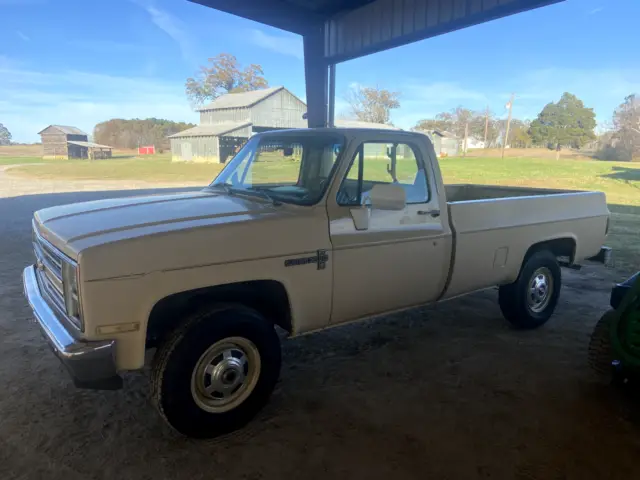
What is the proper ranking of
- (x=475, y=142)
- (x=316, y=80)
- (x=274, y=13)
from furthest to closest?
(x=475, y=142)
(x=316, y=80)
(x=274, y=13)

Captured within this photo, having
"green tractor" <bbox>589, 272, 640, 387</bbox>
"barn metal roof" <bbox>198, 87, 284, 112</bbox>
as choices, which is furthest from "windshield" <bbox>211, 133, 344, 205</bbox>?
"barn metal roof" <bbox>198, 87, 284, 112</bbox>

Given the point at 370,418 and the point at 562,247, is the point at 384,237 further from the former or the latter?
the point at 562,247

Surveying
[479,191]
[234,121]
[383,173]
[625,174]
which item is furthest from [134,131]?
Answer: [383,173]

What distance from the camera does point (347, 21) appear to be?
9305 millimetres

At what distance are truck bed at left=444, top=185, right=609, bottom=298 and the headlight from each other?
2.99 metres

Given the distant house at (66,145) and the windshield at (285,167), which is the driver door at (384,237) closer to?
the windshield at (285,167)

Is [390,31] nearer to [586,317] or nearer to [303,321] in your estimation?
[586,317]

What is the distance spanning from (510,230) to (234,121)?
4132cm

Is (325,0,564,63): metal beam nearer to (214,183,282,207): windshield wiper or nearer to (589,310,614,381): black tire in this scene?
(589,310,614,381): black tire

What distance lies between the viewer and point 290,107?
143 feet

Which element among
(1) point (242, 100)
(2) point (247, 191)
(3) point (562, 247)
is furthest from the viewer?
(1) point (242, 100)

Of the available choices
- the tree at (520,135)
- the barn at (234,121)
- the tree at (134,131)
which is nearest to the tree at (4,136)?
the tree at (134,131)

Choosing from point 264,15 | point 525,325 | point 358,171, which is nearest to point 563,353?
point 525,325

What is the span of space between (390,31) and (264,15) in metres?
2.35
